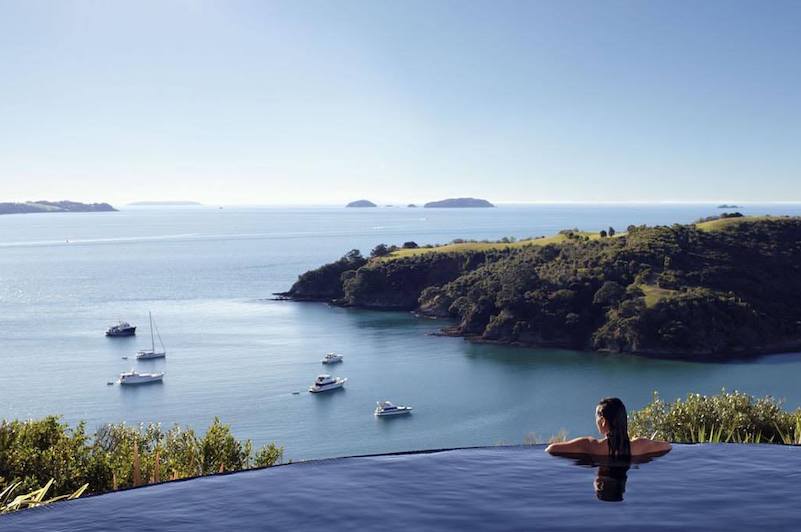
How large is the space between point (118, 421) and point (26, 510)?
62.8 meters

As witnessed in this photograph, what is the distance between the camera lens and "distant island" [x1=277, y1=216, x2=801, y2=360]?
9575cm

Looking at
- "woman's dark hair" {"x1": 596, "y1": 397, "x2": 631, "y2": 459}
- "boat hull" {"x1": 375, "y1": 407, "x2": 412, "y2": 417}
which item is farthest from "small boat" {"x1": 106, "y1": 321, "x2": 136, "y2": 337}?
"woman's dark hair" {"x1": 596, "y1": 397, "x2": 631, "y2": 459}

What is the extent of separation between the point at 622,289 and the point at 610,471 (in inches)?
3795

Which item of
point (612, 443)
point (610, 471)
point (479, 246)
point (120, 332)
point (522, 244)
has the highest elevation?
point (522, 244)

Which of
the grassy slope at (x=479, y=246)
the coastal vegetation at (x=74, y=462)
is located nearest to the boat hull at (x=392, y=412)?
the coastal vegetation at (x=74, y=462)

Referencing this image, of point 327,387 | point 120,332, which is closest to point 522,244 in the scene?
point 120,332

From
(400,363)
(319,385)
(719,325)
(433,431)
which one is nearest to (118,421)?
(319,385)

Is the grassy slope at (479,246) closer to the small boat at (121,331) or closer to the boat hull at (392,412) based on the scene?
the small boat at (121,331)

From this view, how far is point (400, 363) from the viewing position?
91.1 m

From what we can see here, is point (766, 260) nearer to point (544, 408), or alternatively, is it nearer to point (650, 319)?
point (650, 319)

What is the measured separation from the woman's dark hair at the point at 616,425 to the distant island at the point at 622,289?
8539cm

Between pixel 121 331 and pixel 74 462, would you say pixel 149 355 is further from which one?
pixel 74 462

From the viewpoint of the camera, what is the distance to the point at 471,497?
1048cm

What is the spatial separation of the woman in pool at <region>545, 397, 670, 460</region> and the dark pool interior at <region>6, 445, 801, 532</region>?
0.20m
